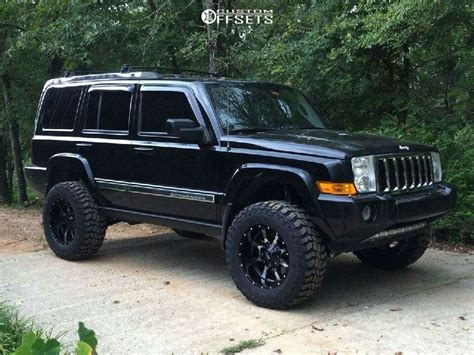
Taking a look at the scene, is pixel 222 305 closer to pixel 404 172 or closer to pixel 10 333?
pixel 10 333

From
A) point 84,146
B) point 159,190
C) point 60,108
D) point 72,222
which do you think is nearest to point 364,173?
point 159,190

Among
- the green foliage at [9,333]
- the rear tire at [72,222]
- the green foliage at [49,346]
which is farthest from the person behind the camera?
the rear tire at [72,222]

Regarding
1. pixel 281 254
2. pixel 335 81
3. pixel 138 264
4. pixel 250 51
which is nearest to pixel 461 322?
pixel 281 254

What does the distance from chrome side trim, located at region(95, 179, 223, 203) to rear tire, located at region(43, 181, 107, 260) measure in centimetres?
29

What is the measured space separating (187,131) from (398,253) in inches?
98.1

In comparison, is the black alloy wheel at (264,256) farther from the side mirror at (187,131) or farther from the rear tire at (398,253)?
the rear tire at (398,253)

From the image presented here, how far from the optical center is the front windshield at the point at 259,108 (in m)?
5.58

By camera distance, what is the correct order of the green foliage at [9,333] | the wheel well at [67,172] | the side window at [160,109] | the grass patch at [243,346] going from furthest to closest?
the wheel well at [67,172] → the side window at [160,109] → the grass patch at [243,346] → the green foliage at [9,333]

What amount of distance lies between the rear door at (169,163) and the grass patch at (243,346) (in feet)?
5.14

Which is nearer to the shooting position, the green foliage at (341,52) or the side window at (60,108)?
the side window at (60,108)

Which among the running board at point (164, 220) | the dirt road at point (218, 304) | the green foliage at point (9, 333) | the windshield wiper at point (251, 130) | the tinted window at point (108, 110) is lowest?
the dirt road at point (218, 304)

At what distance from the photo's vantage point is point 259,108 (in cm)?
588

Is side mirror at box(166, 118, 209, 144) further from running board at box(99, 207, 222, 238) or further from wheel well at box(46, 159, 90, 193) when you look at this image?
wheel well at box(46, 159, 90, 193)

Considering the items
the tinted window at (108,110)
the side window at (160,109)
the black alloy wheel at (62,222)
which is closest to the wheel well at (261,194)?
the side window at (160,109)
